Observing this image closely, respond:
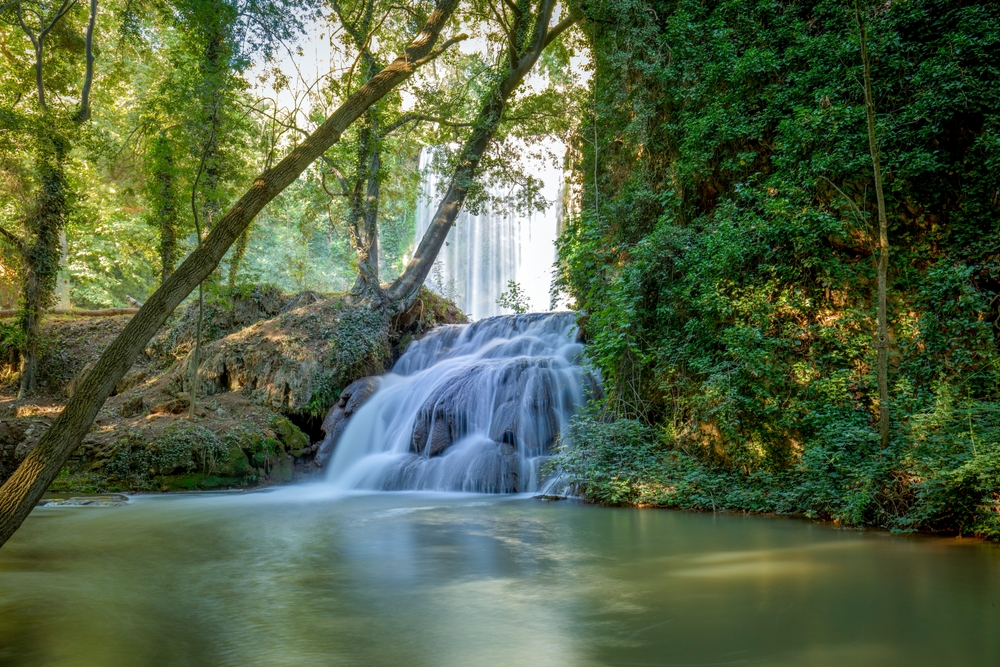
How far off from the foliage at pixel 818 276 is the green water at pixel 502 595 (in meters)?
0.82

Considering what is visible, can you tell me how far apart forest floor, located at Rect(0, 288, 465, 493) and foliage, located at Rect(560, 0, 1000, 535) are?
23.2 ft

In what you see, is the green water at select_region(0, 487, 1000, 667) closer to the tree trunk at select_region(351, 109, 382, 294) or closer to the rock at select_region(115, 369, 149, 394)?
the tree trunk at select_region(351, 109, 382, 294)

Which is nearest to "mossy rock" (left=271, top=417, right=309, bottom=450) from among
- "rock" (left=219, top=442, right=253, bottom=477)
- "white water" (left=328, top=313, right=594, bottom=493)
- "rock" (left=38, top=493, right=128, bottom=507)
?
"white water" (left=328, top=313, right=594, bottom=493)

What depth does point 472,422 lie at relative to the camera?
1139cm

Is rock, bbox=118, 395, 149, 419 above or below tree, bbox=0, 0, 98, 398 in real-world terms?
below

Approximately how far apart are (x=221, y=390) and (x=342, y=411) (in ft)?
10.2

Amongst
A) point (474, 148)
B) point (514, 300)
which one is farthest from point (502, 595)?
point (474, 148)

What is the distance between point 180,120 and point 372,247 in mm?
5300

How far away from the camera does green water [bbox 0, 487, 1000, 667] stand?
296 cm

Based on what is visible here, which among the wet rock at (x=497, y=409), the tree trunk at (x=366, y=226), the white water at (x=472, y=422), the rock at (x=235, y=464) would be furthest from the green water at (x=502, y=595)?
the tree trunk at (x=366, y=226)

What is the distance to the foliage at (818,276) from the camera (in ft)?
20.6

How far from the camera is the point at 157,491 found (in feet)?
34.1

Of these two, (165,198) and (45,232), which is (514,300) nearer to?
(165,198)

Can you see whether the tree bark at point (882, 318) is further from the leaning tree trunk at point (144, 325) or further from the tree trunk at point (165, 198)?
the tree trunk at point (165, 198)
